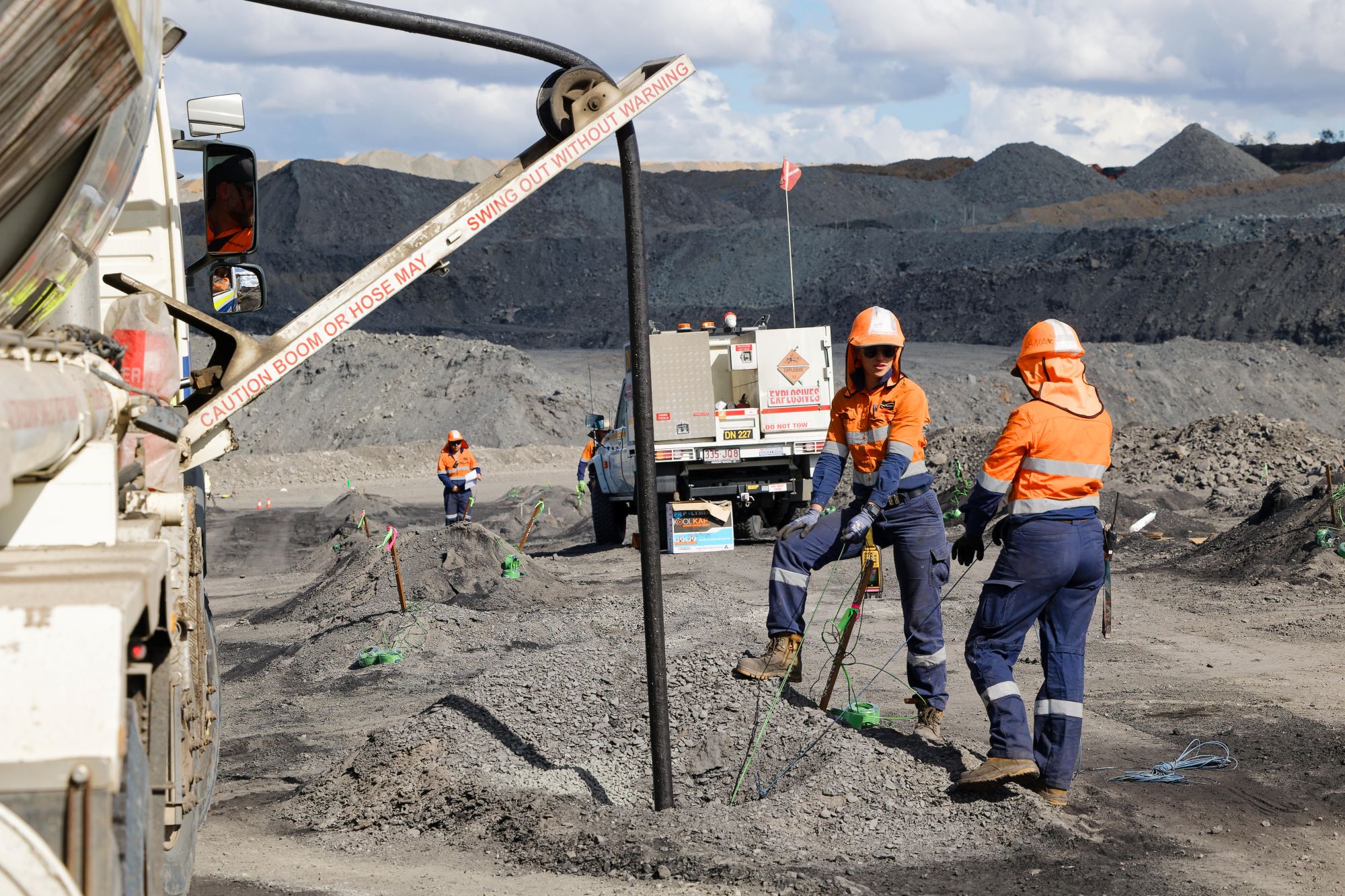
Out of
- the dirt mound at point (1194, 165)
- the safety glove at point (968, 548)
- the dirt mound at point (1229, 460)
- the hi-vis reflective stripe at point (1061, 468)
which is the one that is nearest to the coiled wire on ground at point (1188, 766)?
the safety glove at point (968, 548)

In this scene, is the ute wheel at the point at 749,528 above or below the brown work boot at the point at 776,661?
below

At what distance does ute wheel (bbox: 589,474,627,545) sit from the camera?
1858cm

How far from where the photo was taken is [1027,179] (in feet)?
226

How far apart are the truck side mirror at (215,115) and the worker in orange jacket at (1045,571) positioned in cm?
376

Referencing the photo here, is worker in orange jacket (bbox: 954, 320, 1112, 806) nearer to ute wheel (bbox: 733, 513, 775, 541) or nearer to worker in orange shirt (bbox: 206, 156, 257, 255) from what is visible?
worker in orange shirt (bbox: 206, 156, 257, 255)

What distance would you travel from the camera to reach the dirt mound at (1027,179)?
6844 centimetres

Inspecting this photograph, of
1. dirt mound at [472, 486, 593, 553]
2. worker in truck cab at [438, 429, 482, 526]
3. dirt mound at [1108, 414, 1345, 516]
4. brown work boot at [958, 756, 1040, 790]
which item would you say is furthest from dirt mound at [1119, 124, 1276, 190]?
brown work boot at [958, 756, 1040, 790]

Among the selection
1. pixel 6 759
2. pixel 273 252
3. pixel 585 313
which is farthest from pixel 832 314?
pixel 6 759

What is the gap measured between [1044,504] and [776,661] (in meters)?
1.66

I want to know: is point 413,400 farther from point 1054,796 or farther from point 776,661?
point 1054,796

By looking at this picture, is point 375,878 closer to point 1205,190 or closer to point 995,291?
point 995,291

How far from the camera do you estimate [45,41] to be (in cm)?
277

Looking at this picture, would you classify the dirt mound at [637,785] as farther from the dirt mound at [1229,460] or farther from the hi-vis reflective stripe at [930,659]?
the dirt mound at [1229,460]

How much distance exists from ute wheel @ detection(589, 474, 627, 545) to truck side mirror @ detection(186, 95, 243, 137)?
12.3 m
